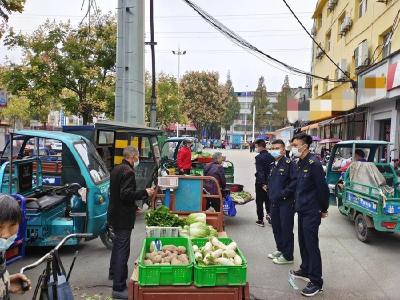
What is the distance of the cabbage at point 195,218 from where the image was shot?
558 centimetres

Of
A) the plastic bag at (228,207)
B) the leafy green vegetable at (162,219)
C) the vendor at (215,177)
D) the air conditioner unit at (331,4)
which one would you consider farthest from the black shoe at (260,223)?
the air conditioner unit at (331,4)

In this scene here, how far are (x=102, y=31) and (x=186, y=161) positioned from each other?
29.7ft

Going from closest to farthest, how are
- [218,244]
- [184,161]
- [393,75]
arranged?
[218,244] → [393,75] → [184,161]

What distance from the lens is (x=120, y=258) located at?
489cm

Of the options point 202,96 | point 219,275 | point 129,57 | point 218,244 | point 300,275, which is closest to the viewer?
point 219,275

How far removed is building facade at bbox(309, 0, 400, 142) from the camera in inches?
616

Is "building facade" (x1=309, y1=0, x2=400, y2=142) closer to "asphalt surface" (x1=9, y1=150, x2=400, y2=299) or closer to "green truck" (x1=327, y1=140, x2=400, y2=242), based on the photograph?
"green truck" (x1=327, y1=140, x2=400, y2=242)

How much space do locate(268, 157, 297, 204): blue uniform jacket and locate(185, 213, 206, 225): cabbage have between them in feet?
4.20

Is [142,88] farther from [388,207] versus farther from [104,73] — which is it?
[104,73]

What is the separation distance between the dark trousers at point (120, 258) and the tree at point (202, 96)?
49381 millimetres

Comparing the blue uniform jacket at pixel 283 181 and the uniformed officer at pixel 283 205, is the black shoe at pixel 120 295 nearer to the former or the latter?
the uniformed officer at pixel 283 205

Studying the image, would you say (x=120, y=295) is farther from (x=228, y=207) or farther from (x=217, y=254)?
(x=228, y=207)

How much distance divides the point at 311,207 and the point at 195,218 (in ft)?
5.13

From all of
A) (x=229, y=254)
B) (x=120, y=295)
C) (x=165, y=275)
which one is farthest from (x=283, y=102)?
(x=165, y=275)
